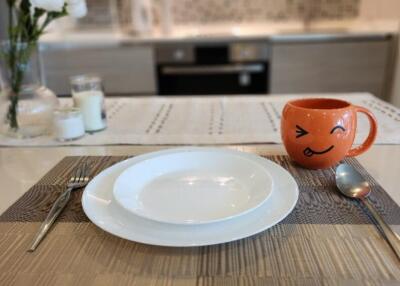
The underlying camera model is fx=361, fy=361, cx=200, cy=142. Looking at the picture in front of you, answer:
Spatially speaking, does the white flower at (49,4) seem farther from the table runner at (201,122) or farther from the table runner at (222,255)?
the table runner at (222,255)

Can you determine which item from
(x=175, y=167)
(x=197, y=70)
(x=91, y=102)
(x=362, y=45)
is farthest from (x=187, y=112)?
(x=362, y=45)

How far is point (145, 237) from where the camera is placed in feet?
1.41

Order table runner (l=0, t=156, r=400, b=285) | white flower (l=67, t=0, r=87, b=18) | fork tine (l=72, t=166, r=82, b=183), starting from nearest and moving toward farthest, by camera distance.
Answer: table runner (l=0, t=156, r=400, b=285)
fork tine (l=72, t=166, r=82, b=183)
white flower (l=67, t=0, r=87, b=18)

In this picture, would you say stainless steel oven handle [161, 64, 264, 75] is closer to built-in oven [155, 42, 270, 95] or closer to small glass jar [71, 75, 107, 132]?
built-in oven [155, 42, 270, 95]

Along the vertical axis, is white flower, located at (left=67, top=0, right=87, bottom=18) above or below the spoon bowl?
above

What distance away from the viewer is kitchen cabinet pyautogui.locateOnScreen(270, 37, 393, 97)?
7.55ft

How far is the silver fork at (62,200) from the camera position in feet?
1.51

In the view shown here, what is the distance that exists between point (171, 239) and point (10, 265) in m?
0.19

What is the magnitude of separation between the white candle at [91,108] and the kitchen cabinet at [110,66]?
1.51m

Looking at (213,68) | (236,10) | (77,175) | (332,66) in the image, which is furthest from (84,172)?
(236,10)

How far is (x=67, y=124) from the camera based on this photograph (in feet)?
2.72

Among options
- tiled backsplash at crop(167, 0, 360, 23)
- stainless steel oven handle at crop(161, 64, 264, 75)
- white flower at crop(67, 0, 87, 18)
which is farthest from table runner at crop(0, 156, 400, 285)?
tiled backsplash at crop(167, 0, 360, 23)

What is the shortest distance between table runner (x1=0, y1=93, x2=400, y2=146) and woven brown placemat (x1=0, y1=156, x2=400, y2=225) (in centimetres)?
20

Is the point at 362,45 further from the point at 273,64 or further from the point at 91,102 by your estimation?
the point at 91,102
